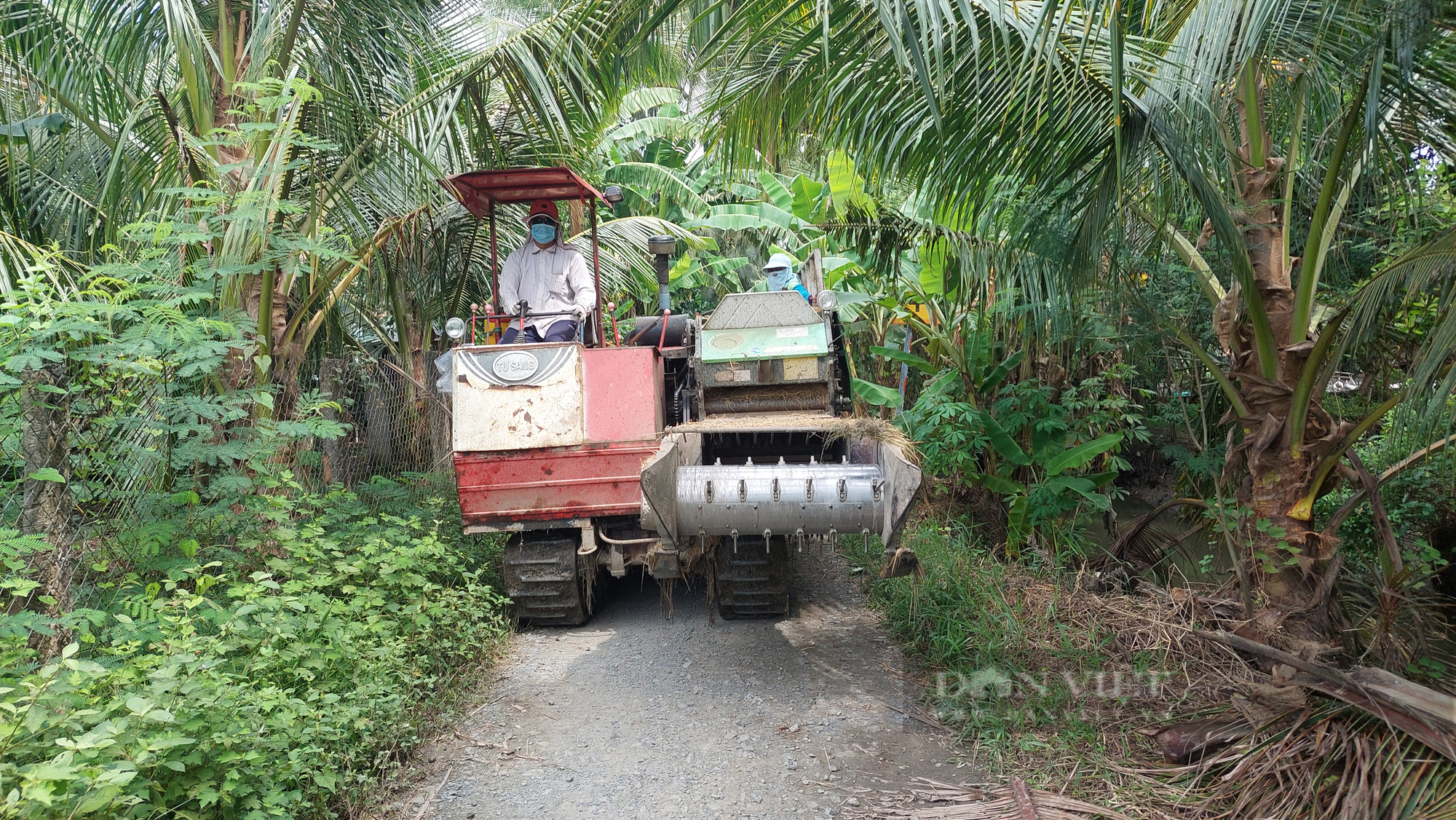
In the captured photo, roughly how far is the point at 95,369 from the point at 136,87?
9.29ft

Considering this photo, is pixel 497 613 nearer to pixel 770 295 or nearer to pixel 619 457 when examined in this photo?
pixel 619 457

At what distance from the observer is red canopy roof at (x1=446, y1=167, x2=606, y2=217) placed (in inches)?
265

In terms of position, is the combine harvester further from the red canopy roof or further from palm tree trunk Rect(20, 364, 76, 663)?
palm tree trunk Rect(20, 364, 76, 663)

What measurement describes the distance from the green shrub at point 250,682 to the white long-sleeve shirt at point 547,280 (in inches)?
80.9

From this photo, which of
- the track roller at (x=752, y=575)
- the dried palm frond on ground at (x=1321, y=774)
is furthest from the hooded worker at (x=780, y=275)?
A: the dried palm frond on ground at (x=1321, y=774)

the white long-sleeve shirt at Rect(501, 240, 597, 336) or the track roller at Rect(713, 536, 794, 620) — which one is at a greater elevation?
the white long-sleeve shirt at Rect(501, 240, 597, 336)

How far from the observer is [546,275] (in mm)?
7418

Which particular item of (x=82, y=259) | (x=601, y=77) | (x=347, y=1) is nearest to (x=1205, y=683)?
(x=601, y=77)

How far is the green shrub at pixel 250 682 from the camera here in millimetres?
3008

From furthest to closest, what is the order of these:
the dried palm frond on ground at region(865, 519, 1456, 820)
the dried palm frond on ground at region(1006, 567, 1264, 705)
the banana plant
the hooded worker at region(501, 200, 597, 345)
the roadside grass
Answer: the hooded worker at region(501, 200, 597, 345)
the banana plant
the dried palm frond on ground at region(1006, 567, 1264, 705)
the roadside grass
the dried palm frond on ground at region(865, 519, 1456, 820)

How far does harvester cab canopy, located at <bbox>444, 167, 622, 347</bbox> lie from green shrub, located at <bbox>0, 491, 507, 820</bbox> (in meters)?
2.16

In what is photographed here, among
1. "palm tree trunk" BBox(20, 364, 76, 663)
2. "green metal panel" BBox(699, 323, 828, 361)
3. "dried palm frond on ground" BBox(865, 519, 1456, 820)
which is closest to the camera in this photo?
"dried palm frond on ground" BBox(865, 519, 1456, 820)

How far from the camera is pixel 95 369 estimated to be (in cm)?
430

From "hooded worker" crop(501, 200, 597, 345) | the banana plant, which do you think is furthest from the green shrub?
the banana plant
